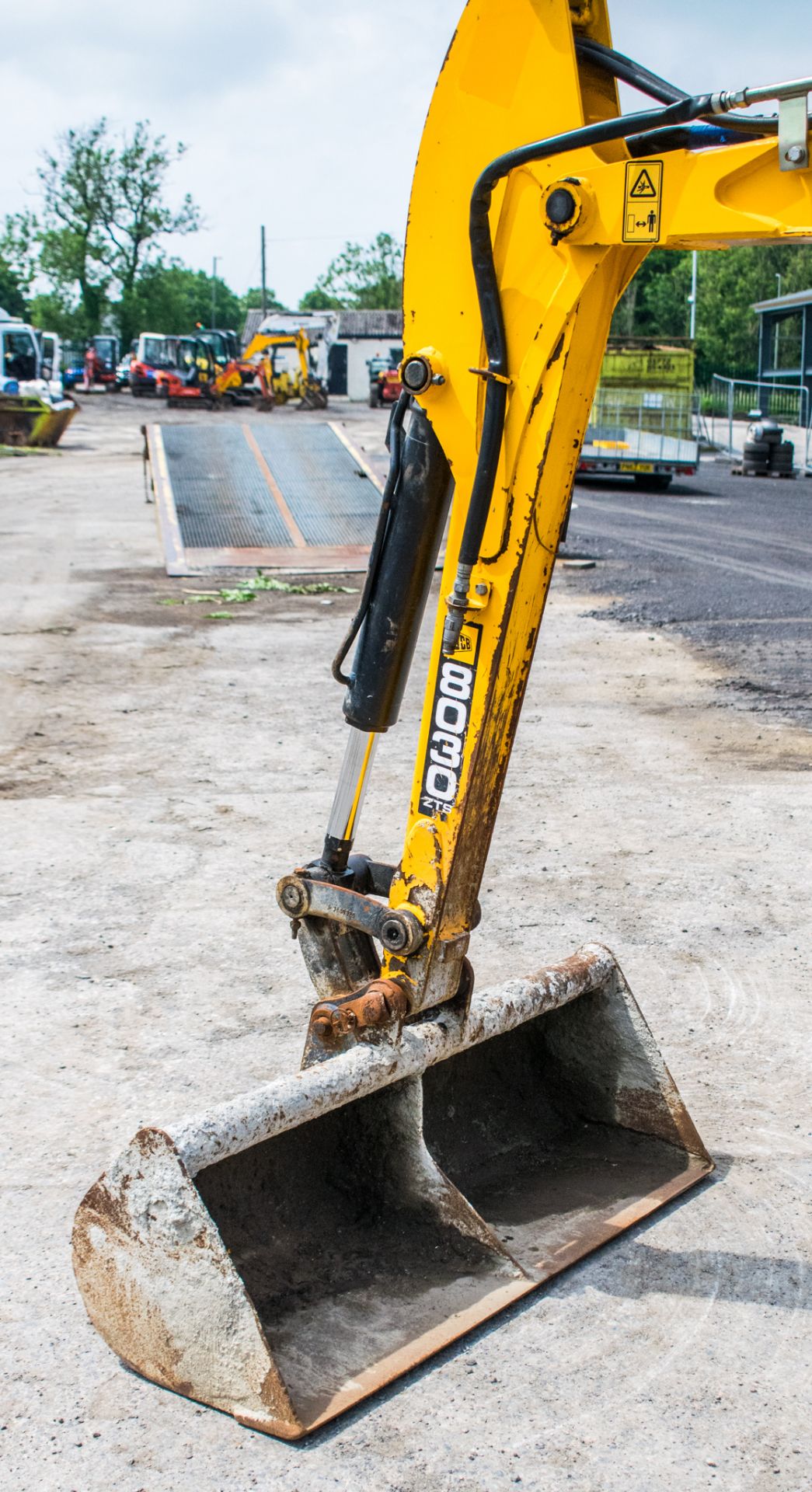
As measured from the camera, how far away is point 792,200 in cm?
253

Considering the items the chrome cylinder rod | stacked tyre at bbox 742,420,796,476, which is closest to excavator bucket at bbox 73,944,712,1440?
the chrome cylinder rod

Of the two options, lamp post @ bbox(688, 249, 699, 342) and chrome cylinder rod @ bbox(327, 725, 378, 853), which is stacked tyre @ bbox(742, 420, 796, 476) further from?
lamp post @ bbox(688, 249, 699, 342)

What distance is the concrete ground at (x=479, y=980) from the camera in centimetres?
269

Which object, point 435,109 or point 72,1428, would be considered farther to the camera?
point 435,109

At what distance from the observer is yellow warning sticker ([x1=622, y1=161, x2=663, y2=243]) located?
2666mm

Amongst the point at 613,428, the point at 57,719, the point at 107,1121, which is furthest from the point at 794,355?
the point at 107,1121

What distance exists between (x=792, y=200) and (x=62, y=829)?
181 inches

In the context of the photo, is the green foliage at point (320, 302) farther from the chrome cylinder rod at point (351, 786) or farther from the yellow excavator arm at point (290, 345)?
the chrome cylinder rod at point (351, 786)

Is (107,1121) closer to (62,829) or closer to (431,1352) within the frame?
(431,1352)

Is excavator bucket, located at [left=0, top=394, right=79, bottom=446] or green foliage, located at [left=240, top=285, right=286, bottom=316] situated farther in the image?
green foliage, located at [left=240, top=285, right=286, bottom=316]

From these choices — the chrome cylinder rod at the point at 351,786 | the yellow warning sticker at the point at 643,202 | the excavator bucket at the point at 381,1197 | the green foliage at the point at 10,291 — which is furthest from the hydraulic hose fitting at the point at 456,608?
the green foliage at the point at 10,291

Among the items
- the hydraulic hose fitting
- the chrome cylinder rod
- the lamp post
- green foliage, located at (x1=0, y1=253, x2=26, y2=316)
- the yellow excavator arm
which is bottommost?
the chrome cylinder rod

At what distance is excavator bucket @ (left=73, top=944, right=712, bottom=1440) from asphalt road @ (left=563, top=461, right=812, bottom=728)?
5009mm

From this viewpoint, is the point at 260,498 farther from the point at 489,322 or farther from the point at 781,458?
the point at 489,322
